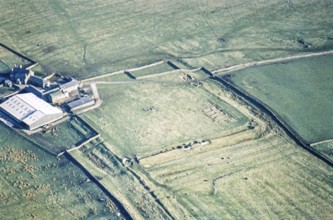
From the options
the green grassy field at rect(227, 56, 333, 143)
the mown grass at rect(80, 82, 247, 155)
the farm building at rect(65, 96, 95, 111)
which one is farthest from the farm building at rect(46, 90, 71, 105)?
the green grassy field at rect(227, 56, 333, 143)

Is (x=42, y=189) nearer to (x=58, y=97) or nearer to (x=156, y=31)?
(x=58, y=97)

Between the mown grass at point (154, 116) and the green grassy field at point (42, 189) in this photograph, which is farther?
the mown grass at point (154, 116)

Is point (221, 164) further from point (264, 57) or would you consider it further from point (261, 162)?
point (264, 57)

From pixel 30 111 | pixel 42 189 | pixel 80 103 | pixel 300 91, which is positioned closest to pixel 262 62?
pixel 300 91

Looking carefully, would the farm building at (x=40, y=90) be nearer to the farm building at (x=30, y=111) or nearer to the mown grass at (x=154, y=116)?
the farm building at (x=30, y=111)

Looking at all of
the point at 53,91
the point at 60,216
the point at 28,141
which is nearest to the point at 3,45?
the point at 53,91

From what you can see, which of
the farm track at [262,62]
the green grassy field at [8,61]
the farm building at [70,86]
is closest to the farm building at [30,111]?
the farm building at [70,86]
